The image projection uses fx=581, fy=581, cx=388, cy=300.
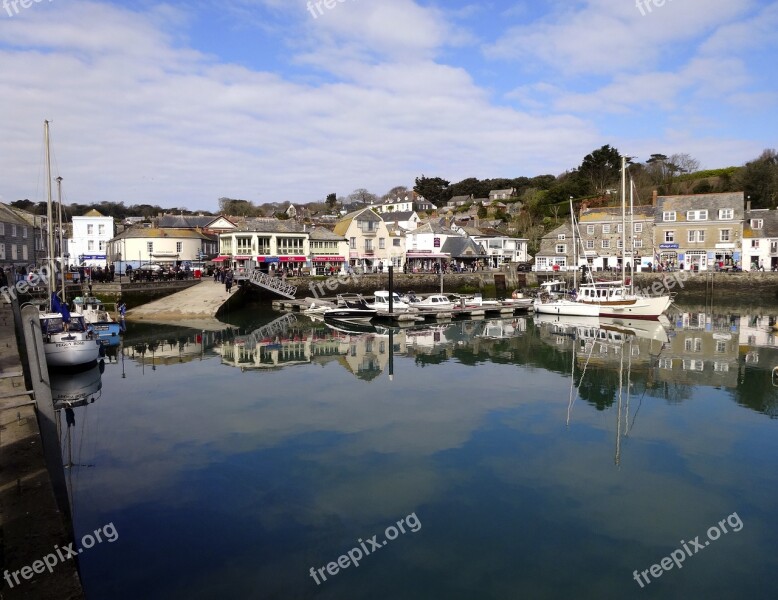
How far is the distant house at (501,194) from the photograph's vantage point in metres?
118

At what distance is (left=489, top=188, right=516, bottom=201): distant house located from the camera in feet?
386

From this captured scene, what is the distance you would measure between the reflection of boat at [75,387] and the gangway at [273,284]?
2717cm

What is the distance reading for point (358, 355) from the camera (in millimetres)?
28594

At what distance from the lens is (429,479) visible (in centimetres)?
1298

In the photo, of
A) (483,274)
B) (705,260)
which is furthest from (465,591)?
(705,260)

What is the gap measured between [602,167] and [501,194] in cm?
2820

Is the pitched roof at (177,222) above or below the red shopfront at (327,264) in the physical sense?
above

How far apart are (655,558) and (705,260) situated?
6559cm

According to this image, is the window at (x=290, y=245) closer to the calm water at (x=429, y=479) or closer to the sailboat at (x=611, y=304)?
the sailboat at (x=611, y=304)

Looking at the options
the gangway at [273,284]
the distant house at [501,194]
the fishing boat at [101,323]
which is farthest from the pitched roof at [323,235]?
the distant house at [501,194]

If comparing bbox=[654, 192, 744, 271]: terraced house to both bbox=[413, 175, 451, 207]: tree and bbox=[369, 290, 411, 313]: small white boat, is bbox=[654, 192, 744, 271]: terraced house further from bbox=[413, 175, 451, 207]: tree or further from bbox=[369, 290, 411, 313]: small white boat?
bbox=[413, 175, 451, 207]: tree

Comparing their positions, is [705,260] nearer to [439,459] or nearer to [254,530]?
[439,459]

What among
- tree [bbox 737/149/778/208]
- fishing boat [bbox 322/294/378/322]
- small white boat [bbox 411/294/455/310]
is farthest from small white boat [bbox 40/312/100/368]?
tree [bbox 737/149/778/208]

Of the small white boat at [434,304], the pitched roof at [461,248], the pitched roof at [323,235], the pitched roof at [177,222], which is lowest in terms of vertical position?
the small white boat at [434,304]
